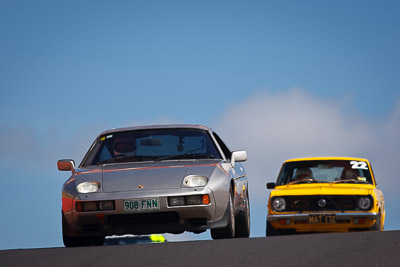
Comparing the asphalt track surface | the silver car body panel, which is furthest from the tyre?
the asphalt track surface

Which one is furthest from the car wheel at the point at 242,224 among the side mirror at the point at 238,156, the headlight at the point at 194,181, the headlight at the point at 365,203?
the headlight at the point at 365,203

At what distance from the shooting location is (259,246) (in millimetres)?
8930

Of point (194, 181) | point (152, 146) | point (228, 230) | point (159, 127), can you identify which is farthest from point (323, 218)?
point (194, 181)

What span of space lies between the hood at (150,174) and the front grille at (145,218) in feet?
1.02

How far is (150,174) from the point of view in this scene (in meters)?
10.9

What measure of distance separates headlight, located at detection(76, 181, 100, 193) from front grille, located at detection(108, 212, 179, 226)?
395 mm

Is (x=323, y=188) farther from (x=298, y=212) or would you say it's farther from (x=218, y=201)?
(x=218, y=201)

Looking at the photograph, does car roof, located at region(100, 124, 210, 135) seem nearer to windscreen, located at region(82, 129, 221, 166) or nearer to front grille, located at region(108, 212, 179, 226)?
windscreen, located at region(82, 129, 221, 166)

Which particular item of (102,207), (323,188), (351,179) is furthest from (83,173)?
(351,179)

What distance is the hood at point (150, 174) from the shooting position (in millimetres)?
10773

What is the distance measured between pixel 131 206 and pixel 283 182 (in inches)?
201

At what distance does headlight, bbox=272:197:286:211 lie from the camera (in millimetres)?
13989

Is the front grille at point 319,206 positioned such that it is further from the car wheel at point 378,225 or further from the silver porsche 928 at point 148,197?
the silver porsche 928 at point 148,197

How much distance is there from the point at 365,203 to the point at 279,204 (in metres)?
1.32
